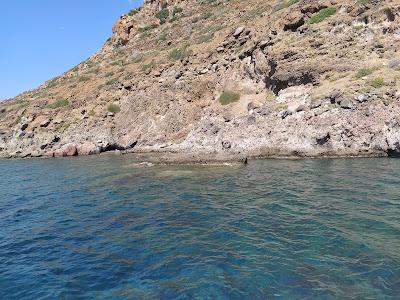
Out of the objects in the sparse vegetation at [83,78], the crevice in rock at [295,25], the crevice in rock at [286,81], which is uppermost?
the crevice in rock at [295,25]

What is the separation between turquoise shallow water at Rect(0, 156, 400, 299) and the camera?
376 inches

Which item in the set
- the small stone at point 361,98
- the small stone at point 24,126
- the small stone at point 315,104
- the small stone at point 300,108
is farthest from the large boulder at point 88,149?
the small stone at point 361,98

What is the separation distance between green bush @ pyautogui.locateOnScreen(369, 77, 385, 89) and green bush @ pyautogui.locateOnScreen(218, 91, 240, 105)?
1481 centimetres

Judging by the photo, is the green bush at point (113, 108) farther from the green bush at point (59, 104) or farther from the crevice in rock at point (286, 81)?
the crevice in rock at point (286, 81)

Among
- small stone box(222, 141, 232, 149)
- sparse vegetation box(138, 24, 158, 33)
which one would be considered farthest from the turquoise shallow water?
sparse vegetation box(138, 24, 158, 33)

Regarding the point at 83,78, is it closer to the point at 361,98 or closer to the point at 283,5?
the point at 283,5

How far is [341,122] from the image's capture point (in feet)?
102

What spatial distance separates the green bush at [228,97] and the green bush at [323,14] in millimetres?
11248

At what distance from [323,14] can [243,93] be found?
1187 centimetres

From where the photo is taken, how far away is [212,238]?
513 inches

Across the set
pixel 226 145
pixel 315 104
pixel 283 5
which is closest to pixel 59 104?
pixel 226 145

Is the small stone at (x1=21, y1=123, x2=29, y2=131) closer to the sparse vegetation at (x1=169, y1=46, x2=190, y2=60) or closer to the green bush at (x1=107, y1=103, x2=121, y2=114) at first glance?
the green bush at (x1=107, y1=103, x2=121, y2=114)

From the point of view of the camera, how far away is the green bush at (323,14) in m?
40.0

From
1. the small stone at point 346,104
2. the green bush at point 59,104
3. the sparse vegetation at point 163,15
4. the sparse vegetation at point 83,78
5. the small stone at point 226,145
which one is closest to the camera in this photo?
the small stone at point 346,104
